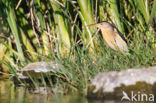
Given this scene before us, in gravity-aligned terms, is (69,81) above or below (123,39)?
below

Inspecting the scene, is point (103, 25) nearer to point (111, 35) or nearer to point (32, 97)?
point (111, 35)

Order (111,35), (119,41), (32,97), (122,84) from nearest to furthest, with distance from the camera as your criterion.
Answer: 1. (122,84)
2. (32,97)
3. (119,41)
4. (111,35)

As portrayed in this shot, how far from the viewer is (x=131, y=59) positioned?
4.27 m

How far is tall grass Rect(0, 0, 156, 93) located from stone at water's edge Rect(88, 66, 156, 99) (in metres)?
0.65

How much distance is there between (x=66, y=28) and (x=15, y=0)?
0.99m

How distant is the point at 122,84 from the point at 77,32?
199 cm

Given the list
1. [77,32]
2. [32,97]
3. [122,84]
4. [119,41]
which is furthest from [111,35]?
[122,84]

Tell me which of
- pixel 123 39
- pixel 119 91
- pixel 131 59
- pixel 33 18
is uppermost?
pixel 33 18

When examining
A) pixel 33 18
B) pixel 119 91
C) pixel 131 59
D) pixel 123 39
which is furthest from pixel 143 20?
pixel 119 91

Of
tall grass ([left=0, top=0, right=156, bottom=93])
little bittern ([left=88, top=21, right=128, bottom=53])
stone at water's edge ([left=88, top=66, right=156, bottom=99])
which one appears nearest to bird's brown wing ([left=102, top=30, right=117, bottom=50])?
little bittern ([left=88, top=21, right=128, bottom=53])

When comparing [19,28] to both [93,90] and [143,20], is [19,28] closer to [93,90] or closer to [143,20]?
[143,20]

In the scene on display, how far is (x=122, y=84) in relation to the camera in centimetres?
329

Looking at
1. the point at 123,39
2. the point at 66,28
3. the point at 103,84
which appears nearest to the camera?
the point at 103,84

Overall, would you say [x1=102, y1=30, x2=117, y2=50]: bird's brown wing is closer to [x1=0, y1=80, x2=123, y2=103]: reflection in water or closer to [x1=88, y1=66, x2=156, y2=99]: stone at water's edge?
[x1=0, y1=80, x2=123, y2=103]: reflection in water
